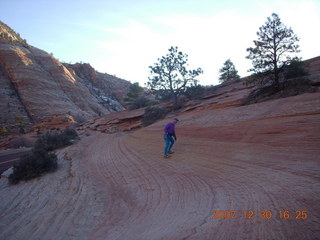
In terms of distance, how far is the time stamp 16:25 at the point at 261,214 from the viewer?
2.68 metres

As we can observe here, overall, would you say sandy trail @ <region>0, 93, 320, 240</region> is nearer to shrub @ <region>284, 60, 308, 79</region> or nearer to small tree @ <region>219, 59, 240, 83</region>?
shrub @ <region>284, 60, 308, 79</region>

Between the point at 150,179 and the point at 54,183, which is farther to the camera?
the point at 54,183

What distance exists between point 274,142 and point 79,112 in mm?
39688

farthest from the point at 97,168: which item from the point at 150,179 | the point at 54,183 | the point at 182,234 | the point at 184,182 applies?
the point at 182,234

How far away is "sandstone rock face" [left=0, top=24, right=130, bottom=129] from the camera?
3622 centimetres

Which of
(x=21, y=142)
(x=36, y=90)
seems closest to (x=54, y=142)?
(x=21, y=142)

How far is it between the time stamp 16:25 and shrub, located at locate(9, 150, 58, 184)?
8.15 metres

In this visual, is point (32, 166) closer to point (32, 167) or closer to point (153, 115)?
point (32, 167)

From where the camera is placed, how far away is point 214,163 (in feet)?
20.3

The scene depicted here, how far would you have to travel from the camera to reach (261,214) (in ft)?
9.43

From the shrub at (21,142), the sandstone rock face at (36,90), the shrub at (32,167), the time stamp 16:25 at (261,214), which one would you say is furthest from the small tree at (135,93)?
the time stamp 16:25 at (261,214)

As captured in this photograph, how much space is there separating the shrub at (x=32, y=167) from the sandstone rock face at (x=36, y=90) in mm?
29515

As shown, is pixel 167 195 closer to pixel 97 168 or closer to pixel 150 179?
pixel 150 179

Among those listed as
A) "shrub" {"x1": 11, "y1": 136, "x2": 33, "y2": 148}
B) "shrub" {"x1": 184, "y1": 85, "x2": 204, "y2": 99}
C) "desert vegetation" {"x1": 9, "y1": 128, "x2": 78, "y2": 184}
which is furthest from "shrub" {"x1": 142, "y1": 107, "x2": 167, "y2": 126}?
"shrub" {"x1": 11, "y1": 136, "x2": 33, "y2": 148}
